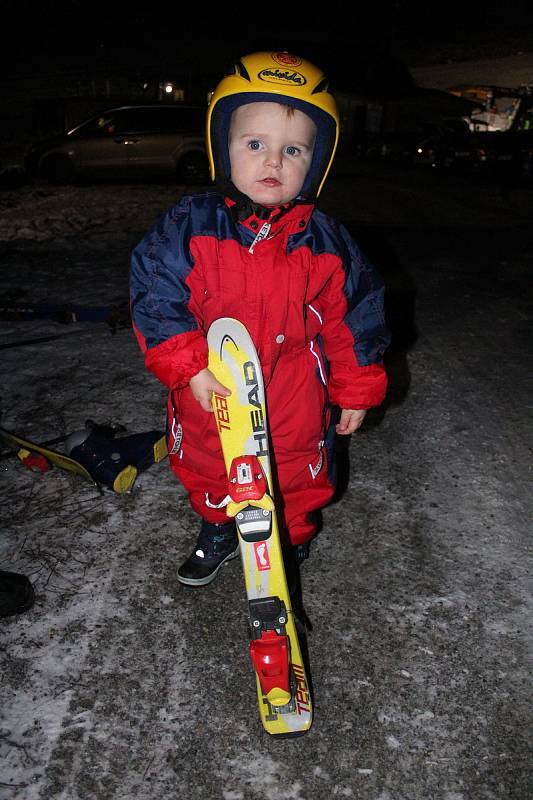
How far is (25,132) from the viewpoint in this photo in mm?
19688

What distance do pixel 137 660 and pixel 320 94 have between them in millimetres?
2194

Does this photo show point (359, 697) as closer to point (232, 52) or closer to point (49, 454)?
point (49, 454)

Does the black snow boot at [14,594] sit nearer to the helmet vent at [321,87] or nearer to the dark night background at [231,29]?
→ the helmet vent at [321,87]

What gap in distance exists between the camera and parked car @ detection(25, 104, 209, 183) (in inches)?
477

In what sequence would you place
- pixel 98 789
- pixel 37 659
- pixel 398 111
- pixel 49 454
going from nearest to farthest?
pixel 98 789 < pixel 37 659 < pixel 49 454 < pixel 398 111

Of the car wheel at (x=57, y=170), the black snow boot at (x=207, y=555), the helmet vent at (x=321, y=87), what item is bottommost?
the car wheel at (x=57, y=170)

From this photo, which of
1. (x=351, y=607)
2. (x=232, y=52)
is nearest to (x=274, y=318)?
(x=351, y=607)

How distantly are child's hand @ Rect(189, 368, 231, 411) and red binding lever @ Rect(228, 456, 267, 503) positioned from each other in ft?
0.79

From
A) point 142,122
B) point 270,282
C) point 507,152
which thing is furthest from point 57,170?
point 270,282

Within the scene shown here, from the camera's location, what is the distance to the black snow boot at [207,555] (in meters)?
2.60

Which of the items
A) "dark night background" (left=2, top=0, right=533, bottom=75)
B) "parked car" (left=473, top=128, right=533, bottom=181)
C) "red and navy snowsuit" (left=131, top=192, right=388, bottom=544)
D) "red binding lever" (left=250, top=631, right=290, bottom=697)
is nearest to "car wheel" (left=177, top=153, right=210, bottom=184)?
"parked car" (left=473, top=128, right=533, bottom=181)

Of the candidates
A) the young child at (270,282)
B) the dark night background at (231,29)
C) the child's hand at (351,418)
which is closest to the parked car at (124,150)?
the young child at (270,282)

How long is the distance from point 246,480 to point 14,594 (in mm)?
1095

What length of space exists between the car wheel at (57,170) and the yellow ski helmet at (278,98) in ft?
37.3
